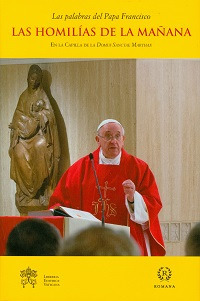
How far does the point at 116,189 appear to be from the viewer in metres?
3.75

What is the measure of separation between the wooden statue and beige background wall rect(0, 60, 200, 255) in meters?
0.04

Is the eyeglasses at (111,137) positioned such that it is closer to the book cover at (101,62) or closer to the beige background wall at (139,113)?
the beige background wall at (139,113)

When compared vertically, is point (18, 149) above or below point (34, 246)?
above

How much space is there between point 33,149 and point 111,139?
1.17 feet

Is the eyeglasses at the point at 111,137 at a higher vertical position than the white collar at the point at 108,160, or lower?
higher

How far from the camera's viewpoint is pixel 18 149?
3.75 metres
